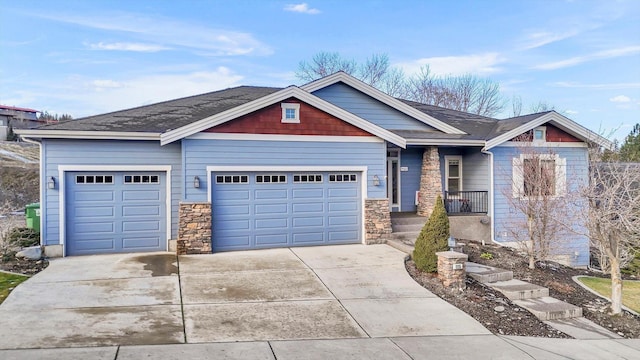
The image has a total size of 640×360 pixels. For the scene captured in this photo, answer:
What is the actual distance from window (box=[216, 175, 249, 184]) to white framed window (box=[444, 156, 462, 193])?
7728 millimetres

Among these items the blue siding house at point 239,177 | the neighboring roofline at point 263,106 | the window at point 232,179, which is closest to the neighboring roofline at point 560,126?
the blue siding house at point 239,177

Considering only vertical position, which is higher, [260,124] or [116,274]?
[260,124]

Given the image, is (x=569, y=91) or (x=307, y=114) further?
(x=569, y=91)

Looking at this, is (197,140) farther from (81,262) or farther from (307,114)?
(81,262)

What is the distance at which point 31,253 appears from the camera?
36.0 ft

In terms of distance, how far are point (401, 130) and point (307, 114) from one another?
187 inches

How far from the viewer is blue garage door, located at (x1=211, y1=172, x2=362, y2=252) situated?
40.4 feet

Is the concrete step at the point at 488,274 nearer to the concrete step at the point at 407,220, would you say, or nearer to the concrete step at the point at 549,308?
the concrete step at the point at 549,308

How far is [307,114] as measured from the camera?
42.2 ft

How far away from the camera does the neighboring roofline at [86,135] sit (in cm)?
1105

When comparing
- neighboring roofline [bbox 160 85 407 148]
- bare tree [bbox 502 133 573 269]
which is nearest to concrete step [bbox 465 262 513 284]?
bare tree [bbox 502 133 573 269]

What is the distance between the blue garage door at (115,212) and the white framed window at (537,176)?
33.4 ft

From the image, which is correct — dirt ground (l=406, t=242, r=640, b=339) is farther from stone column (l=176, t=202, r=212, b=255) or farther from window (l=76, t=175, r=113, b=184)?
window (l=76, t=175, r=113, b=184)

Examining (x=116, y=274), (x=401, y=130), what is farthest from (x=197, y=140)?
(x=401, y=130)
